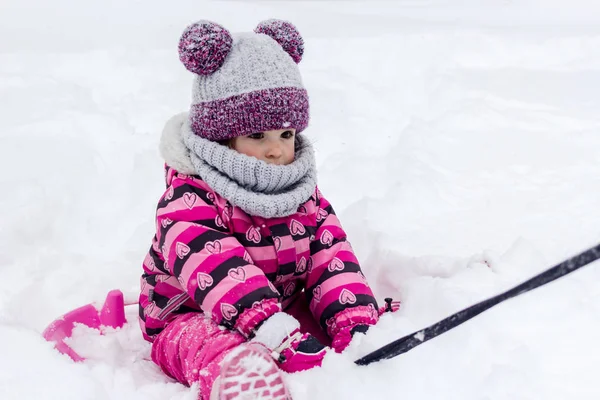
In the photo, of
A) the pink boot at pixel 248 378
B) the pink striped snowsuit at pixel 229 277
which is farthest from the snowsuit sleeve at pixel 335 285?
the pink boot at pixel 248 378

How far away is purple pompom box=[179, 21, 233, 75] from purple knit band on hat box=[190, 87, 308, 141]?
85 millimetres

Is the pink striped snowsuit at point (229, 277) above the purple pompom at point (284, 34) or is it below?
below

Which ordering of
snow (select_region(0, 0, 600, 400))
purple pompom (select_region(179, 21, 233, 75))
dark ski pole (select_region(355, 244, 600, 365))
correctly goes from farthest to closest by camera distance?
purple pompom (select_region(179, 21, 233, 75))
snow (select_region(0, 0, 600, 400))
dark ski pole (select_region(355, 244, 600, 365))

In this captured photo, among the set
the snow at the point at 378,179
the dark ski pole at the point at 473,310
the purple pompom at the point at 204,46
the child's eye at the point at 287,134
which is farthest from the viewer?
the child's eye at the point at 287,134

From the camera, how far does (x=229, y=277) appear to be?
1.21 m

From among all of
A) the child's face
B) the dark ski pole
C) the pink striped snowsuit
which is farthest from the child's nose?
the dark ski pole

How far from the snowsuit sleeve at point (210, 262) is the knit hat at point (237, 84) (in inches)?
6.3

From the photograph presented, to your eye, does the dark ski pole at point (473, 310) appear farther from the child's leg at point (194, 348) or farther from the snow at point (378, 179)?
the child's leg at point (194, 348)

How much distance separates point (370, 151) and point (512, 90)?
3.60 feet

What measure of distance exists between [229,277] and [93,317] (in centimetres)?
51

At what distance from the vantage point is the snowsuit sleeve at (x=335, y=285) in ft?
4.52

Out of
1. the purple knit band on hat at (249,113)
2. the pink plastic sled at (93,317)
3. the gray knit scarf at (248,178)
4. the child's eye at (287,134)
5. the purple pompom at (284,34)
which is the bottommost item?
the pink plastic sled at (93,317)

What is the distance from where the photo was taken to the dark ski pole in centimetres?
65

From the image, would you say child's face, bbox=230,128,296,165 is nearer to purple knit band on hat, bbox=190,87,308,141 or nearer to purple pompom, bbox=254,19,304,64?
purple knit band on hat, bbox=190,87,308,141
